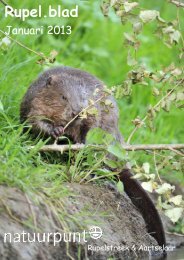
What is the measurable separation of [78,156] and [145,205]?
0.56 m

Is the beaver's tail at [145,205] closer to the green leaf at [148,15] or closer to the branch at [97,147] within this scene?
the branch at [97,147]

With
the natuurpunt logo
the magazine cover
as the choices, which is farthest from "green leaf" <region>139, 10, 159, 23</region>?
the natuurpunt logo

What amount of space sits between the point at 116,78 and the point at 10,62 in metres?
2.22

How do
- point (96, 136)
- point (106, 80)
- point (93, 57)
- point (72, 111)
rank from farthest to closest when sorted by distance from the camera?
point (93, 57) → point (106, 80) → point (72, 111) → point (96, 136)

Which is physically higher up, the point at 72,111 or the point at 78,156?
the point at 72,111

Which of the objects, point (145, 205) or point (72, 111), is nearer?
point (145, 205)

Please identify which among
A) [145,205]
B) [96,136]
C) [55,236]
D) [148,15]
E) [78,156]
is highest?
[148,15]

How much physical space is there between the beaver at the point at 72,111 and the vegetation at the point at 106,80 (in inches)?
5.5

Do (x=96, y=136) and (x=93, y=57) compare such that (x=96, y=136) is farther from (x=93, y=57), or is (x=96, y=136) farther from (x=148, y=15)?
(x=93, y=57)

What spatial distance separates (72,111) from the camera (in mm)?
5336

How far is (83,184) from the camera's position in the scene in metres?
5.02

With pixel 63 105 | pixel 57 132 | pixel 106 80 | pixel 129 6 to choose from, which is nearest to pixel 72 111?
pixel 63 105

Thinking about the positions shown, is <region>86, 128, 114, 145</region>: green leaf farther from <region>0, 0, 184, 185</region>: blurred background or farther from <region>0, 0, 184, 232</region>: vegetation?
<region>0, 0, 184, 185</region>: blurred background

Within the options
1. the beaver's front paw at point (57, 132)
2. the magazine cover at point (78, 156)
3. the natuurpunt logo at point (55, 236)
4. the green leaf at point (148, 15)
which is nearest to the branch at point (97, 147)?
the magazine cover at point (78, 156)
